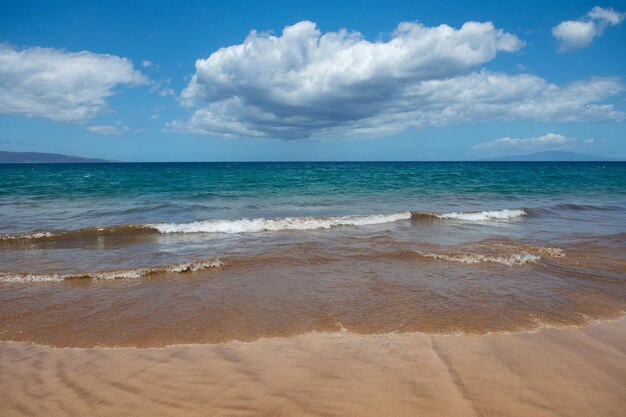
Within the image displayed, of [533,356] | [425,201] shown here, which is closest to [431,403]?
[533,356]

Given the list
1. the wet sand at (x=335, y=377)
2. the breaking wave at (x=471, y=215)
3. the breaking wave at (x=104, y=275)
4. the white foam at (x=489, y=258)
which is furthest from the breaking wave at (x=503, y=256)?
the breaking wave at (x=471, y=215)

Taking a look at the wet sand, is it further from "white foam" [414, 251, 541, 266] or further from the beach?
"white foam" [414, 251, 541, 266]

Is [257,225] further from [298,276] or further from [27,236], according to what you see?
[27,236]

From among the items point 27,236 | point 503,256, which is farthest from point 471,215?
point 27,236

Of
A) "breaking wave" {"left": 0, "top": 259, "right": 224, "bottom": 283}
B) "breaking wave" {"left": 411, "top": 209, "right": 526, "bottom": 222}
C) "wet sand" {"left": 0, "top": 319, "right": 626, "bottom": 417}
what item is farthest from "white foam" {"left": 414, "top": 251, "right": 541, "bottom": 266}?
"breaking wave" {"left": 411, "top": 209, "right": 526, "bottom": 222}

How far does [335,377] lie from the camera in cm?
377

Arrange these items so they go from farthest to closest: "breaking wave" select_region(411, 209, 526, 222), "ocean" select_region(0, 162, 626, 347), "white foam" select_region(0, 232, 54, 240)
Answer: "breaking wave" select_region(411, 209, 526, 222) → "white foam" select_region(0, 232, 54, 240) → "ocean" select_region(0, 162, 626, 347)

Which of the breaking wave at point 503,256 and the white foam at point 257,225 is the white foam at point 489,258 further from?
the white foam at point 257,225

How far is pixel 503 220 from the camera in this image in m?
15.6

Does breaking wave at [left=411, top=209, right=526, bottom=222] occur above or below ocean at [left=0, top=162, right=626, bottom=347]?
above

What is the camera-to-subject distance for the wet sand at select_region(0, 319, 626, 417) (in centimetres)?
330

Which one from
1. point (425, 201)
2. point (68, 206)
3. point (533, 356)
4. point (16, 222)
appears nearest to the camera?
point (533, 356)

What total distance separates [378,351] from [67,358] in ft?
12.4

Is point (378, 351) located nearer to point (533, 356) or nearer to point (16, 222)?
point (533, 356)
